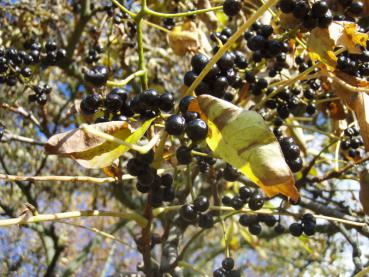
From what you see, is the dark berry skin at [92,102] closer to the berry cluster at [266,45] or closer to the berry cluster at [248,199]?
the berry cluster at [266,45]

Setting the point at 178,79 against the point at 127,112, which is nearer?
the point at 127,112

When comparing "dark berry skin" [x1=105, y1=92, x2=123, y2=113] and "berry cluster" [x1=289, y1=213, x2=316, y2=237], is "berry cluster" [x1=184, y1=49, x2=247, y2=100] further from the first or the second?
"berry cluster" [x1=289, y1=213, x2=316, y2=237]

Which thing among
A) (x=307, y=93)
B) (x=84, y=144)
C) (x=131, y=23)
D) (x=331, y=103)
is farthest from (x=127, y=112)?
(x=131, y=23)

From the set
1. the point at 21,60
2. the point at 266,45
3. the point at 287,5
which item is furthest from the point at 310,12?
the point at 21,60

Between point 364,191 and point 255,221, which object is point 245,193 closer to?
point 255,221

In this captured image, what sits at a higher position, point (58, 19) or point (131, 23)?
point (58, 19)

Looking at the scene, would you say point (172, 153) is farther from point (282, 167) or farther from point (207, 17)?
point (207, 17)

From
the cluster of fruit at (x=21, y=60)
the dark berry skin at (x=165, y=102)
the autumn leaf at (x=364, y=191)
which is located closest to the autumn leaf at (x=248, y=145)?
the dark berry skin at (x=165, y=102)
